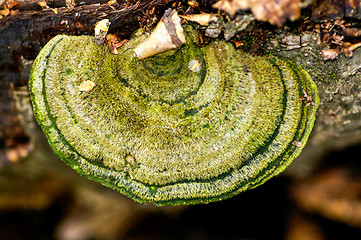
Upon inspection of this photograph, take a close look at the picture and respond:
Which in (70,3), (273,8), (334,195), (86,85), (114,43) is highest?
(70,3)

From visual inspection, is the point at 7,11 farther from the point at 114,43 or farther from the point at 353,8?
the point at 353,8

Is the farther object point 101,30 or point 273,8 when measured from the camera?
point 101,30

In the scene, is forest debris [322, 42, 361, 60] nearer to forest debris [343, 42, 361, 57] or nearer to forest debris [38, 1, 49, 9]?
forest debris [343, 42, 361, 57]

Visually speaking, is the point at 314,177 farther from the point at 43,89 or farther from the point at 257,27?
the point at 43,89

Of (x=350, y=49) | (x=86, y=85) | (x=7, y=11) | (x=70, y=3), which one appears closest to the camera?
(x=86, y=85)

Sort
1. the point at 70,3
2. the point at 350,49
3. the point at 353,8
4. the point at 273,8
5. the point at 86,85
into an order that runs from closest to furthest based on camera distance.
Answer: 1. the point at 273,8
2. the point at 353,8
3. the point at 86,85
4. the point at 350,49
5. the point at 70,3

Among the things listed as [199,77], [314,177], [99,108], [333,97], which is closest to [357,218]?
[314,177]

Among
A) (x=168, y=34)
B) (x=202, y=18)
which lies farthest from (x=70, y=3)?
(x=202, y=18)
